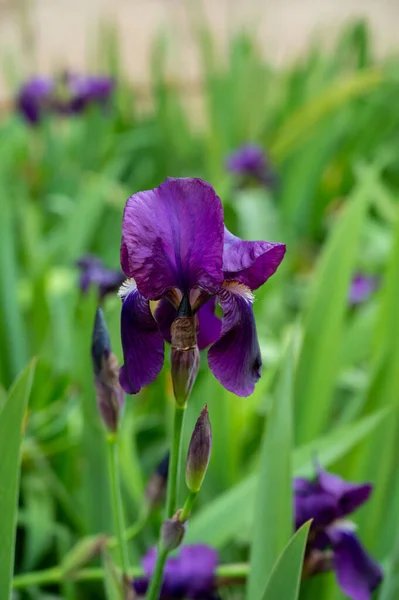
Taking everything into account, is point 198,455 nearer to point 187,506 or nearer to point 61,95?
point 187,506

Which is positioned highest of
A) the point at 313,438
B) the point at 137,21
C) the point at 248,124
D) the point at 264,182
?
the point at 137,21

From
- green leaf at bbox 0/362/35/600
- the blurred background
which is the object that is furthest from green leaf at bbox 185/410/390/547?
green leaf at bbox 0/362/35/600

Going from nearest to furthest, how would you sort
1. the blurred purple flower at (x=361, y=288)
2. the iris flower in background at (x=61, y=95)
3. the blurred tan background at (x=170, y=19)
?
the blurred purple flower at (x=361, y=288), the iris flower in background at (x=61, y=95), the blurred tan background at (x=170, y=19)

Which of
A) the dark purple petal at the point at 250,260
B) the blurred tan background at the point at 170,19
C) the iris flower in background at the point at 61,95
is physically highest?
the blurred tan background at the point at 170,19

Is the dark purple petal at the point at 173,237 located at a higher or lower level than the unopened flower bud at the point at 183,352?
higher

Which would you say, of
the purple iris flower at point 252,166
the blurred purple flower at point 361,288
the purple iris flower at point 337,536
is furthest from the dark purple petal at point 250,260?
the purple iris flower at point 252,166

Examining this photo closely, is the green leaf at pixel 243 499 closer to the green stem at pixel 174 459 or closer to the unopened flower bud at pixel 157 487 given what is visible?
the unopened flower bud at pixel 157 487

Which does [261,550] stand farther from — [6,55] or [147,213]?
[6,55]

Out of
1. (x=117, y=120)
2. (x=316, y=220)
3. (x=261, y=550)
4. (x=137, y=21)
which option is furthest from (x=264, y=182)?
(x=137, y=21)
